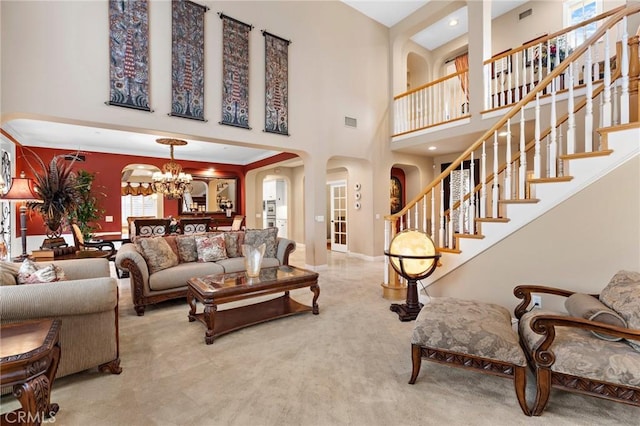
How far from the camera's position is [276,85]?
542 cm

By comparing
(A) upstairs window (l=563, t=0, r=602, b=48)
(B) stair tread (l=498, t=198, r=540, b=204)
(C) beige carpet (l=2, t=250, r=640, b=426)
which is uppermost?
(A) upstairs window (l=563, t=0, r=602, b=48)

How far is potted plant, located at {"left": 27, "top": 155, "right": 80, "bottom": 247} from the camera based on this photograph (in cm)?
320

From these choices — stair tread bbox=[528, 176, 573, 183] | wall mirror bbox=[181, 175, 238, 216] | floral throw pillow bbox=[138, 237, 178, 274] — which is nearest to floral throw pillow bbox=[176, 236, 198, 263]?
floral throw pillow bbox=[138, 237, 178, 274]

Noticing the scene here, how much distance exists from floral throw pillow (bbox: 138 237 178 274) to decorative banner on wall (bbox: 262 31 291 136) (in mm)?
2648

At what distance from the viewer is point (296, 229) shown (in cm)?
996

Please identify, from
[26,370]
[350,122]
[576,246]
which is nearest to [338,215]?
[350,122]

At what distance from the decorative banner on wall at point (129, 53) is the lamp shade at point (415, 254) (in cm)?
398

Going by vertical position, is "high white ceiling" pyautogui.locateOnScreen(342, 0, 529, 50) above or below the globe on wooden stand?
above

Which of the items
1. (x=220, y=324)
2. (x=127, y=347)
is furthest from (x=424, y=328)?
(x=127, y=347)

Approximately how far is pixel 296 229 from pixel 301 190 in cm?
136

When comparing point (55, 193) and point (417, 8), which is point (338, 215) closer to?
point (417, 8)

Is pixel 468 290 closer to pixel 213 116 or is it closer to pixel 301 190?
pixel 213 116

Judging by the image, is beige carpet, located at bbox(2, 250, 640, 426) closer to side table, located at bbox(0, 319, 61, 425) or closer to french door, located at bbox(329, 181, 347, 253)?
side table, located at bbox(0, 319, 61, 425)

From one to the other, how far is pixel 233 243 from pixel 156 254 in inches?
48.3
